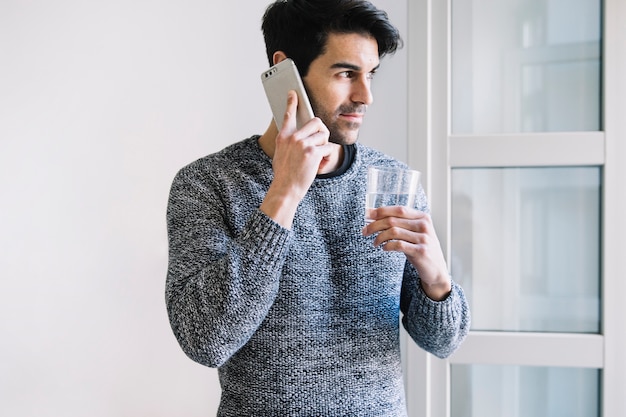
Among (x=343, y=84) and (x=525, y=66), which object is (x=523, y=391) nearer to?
(x=525, y=66)

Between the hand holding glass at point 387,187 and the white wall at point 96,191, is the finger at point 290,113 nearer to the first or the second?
the hand holding glass at point 387,187

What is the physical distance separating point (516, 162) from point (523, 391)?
616mm

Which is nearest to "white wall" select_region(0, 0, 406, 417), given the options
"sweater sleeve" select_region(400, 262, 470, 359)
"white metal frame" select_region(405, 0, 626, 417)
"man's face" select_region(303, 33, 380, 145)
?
"white metal frame" select_region(405, 0, 626, 417)

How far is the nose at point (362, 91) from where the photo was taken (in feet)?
3.51

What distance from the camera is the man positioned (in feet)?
3.02

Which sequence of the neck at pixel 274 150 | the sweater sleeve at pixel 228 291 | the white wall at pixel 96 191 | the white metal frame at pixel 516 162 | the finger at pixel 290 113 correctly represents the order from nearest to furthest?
1. the sweater sleeve at pixel 228 291
2. the finger at pixel 290 113
3. the neck at pixel 274 150
4. the white metal frame at pixel 516 162
5. the white wall at pixel 96 191

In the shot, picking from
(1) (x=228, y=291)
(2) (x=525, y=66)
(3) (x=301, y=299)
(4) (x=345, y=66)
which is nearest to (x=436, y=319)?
(3) (x=301, y=299)

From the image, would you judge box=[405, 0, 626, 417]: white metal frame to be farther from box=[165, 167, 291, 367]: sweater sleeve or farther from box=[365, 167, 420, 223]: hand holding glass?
box=[165, 167, 291, 367]: sweater sleeve

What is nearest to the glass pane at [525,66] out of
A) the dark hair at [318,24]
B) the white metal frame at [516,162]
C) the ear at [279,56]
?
the white metal frame at [516,162]

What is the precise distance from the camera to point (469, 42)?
1.64 metres

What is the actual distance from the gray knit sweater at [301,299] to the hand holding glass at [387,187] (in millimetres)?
134
